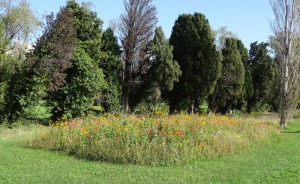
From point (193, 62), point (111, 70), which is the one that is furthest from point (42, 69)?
point (193, 62)

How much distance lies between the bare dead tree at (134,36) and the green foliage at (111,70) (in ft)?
2.24

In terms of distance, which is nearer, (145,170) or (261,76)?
(145,170)

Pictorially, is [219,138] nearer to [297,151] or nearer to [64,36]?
[297,151]

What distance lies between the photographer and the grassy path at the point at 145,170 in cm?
571

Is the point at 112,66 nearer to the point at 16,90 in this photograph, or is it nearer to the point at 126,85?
the point at 126,85

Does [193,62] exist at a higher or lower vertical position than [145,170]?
higher

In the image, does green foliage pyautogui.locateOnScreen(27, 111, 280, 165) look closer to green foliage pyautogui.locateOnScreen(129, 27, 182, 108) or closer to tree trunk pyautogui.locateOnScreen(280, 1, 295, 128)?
tree trunk pyautogui.locateOnScreen(280, 1, 295, 128)

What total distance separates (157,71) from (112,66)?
3.28m

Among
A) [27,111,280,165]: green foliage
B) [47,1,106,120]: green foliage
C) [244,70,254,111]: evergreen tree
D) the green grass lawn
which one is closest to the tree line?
[47,1,106,120]: green foliage

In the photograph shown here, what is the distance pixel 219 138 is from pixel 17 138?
28.4ft

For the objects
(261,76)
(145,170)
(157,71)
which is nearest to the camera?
(145,170)

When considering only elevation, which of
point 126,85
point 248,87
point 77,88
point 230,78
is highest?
point 230,78

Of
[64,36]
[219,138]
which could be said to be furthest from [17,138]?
[219,138]

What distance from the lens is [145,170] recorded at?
6371mm
